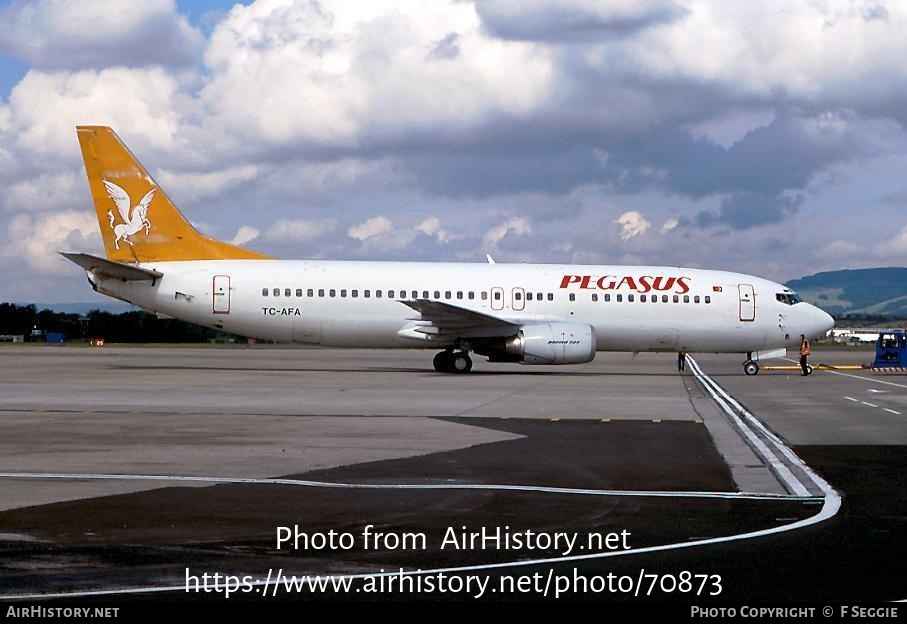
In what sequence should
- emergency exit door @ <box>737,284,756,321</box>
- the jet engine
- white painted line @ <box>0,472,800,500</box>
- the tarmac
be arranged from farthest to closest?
emergency exit door @ <box>737,284,756,321</box> → the jet engine → white painted line @ <box>0,472,800,500</box> → the tarmac

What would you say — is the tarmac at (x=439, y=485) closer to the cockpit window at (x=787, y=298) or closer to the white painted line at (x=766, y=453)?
the white painted line at (x=766, y=453)

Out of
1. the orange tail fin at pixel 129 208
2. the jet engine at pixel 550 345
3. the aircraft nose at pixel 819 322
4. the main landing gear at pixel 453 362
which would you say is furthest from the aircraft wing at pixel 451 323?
the aircraft nose at pixel 819 322

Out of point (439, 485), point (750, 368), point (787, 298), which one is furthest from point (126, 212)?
point (439, 485)

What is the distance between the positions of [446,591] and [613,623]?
113cm

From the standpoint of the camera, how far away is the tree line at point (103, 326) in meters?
97.4

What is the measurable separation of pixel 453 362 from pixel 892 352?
22602 mm

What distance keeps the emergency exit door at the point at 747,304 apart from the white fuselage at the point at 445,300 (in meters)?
0.03

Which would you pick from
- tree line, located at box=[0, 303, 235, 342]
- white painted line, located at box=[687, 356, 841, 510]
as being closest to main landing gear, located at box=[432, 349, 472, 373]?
white painted line, located at box=[687, 356, 841, 510]

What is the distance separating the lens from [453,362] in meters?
39.0

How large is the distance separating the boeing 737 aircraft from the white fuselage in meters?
0.04

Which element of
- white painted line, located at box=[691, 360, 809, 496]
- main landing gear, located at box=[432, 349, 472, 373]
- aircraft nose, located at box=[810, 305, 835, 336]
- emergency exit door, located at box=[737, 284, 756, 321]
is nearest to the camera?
white painted line, located at box=[691, 360, 809, 496]

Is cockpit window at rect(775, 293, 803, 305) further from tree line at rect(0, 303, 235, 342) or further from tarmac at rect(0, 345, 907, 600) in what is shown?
tree line at rect(0, 303, 235, 342)

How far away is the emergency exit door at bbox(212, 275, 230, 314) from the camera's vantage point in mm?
38500

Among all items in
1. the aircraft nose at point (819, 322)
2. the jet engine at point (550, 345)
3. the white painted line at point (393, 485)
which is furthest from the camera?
the aircraft nose at point (819, 322)
